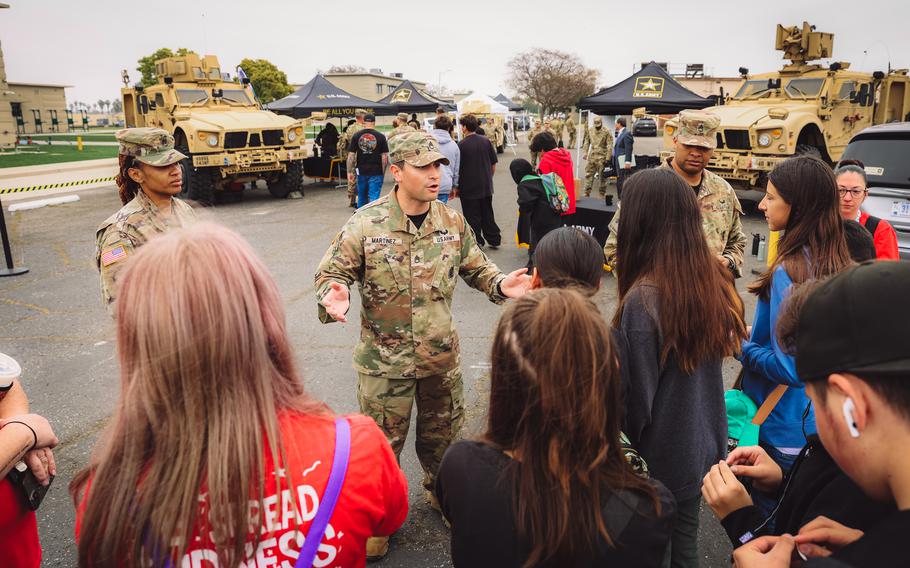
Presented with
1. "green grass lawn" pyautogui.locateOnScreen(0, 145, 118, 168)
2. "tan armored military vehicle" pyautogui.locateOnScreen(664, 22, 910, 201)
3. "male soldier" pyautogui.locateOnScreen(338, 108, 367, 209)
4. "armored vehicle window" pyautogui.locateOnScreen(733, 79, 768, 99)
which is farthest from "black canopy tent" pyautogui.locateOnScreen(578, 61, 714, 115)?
"green grass lawn" pyautogui.locateOnScreen(0, 145, 118, 168)

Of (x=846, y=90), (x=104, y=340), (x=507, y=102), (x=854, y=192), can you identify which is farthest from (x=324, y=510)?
(x=507, y=102)

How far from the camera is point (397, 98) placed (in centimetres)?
1905

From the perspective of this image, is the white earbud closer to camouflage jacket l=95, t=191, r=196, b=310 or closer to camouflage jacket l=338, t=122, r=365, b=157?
camouflage jacket l=95, t=191, r=196, b=310

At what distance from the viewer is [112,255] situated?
315 cm

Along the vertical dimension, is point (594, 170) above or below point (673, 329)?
above

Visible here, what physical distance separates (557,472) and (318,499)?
1.67 ft

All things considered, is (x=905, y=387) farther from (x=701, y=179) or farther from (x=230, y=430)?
(x=701, y=179)

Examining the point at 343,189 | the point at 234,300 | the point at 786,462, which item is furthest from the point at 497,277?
the point at 343,189

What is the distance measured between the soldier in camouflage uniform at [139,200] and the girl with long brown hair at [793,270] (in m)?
2.87

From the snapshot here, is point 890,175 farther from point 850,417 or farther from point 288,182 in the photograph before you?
point 288,182

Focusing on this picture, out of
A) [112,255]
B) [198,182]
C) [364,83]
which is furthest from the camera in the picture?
[364,83]

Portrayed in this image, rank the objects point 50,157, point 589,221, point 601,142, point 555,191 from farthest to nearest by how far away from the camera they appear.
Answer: point 50,157
point 601,142
point 589,221
point 555,191

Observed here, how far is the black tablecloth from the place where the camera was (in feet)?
24.2

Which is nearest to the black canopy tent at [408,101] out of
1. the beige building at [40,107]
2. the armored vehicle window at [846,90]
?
the armored vehicle window at [846,90]
